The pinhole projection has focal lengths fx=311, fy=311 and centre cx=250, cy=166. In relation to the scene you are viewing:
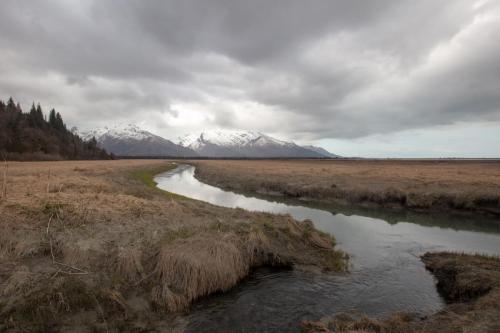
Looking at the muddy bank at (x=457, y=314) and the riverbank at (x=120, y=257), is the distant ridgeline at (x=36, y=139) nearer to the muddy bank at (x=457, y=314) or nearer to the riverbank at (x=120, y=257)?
the riverbank at (x=120, y=257)

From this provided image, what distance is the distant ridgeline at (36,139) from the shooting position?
355 ft

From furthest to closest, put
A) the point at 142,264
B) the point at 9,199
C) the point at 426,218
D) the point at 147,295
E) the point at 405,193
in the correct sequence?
the point at 405,193, the point at 426,218, the point at 9,199, the point at 142,264, the point at 147,295

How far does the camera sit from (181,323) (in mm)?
10750

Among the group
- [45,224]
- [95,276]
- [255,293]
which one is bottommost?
[255,293]

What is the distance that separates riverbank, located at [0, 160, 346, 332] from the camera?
10297 mm

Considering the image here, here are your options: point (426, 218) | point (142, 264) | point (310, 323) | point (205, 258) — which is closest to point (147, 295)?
point (142, 264)

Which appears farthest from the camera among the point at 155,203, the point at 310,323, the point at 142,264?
the point at 155,203

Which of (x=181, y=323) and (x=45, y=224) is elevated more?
(x=45, y=224)

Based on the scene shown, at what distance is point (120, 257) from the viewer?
42.1 ft

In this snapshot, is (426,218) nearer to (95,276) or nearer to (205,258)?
(205,258)

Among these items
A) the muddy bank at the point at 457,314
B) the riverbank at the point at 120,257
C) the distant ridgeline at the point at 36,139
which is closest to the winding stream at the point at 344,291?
the muddy bank at the point at 457,314

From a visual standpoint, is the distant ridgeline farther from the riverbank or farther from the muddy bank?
the muddy bank

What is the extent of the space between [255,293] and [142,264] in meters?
4.98

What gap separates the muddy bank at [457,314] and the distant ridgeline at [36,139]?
344 ft
